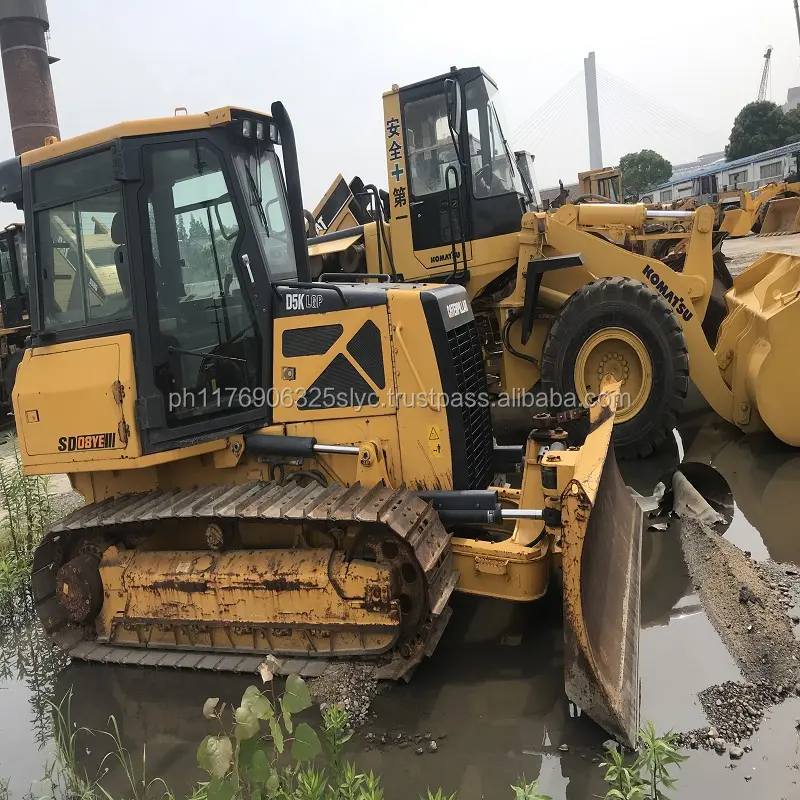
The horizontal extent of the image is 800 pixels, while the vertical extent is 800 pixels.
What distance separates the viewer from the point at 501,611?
4.04 metres

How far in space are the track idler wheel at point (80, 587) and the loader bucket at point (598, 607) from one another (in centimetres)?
279

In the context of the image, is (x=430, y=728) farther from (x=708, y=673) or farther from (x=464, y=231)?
(x=464, y=231)

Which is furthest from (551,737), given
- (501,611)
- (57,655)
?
(57,655)

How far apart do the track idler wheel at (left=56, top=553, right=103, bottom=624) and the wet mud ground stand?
0.38 m

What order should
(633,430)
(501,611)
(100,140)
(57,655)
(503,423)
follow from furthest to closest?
(503,423) → (633,430) → (57,655) → (501,611) → (100,140)

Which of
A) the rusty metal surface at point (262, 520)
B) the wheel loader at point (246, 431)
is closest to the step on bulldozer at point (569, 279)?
the wheel loader at point (246, 431)

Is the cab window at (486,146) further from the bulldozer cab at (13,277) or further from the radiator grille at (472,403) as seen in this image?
the bulldozer cab at (13,277)

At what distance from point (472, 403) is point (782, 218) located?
20.8m

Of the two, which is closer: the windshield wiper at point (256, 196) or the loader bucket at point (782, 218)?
the windshield wiper at point (256, 196)

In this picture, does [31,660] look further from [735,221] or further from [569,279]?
[735,221]

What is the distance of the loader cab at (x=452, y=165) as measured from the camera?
6828 mm

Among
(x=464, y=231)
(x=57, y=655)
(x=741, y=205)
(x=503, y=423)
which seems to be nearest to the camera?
(x=57, y=655)

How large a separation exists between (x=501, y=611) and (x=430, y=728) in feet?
3.49

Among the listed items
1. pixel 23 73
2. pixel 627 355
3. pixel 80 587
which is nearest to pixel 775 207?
pixel 627 355
